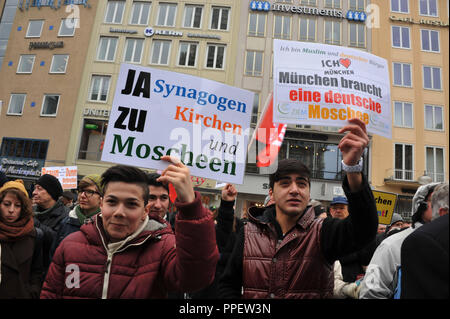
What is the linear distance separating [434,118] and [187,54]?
18.5 metres

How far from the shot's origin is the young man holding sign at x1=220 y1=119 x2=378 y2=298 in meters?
1.87

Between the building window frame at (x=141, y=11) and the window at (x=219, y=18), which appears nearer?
the window at (x=219, y=18)

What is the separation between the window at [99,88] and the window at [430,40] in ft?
77.8

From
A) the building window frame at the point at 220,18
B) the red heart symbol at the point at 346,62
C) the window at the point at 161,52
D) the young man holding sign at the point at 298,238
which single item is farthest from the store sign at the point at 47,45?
the young man holding sign at the point at 298,238

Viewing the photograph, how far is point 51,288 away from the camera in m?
1.96

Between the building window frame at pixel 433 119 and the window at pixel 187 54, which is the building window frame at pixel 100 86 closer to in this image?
the window at pixel 187 54

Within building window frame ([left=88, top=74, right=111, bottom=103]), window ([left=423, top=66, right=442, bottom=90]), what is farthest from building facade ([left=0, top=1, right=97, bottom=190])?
window ([left=423, top=66, right=442, bottom=90])

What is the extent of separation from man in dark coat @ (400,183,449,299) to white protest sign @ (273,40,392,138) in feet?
5.33

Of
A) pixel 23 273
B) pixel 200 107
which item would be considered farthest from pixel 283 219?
pixel 23 273

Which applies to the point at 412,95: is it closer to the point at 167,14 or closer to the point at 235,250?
the point at 167,14

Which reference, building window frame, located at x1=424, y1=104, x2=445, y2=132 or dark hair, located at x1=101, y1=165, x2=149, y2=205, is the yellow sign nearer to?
dark hair, located at x1=101, y1=165, x2=149, y2=205

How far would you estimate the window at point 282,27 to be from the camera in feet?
75.5
